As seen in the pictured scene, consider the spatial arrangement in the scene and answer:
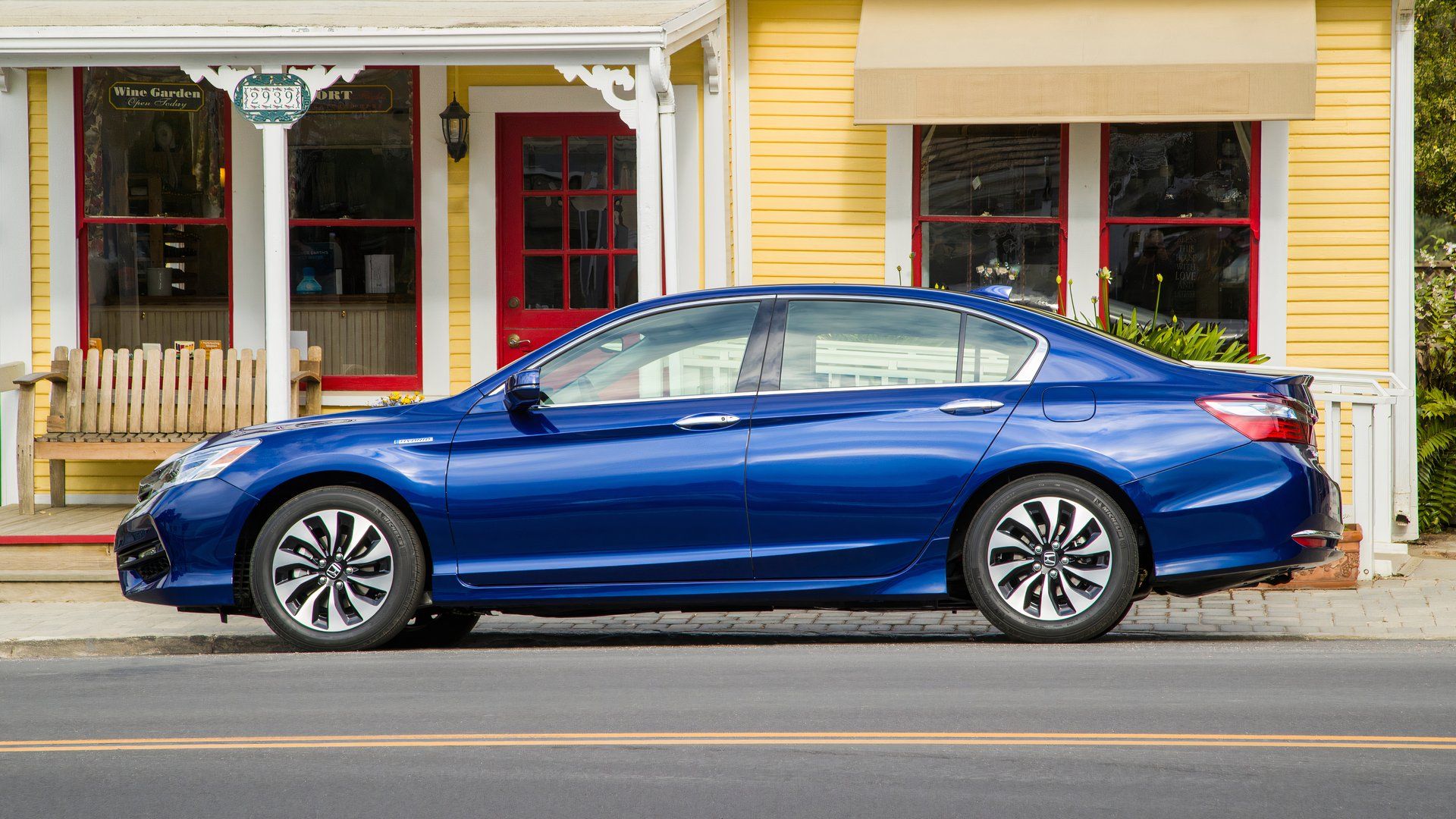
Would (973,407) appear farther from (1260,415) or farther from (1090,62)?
(1090,62)

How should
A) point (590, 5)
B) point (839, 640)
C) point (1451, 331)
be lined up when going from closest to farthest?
1. point (839, 640)
2. point (590, 5)
3. point (1451, 331)

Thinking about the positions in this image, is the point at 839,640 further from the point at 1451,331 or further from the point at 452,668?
the point at 1451,331

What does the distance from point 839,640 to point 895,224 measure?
16.1ft

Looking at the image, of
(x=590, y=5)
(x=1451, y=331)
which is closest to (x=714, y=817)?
(x=590, y=5)

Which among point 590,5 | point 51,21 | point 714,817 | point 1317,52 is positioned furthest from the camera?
point 1317,52

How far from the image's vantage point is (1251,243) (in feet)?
39.4

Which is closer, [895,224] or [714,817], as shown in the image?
[714,817]

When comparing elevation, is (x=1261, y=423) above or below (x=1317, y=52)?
below

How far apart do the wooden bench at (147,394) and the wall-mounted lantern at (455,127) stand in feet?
6.40

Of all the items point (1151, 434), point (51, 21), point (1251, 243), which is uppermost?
point (51, 21)

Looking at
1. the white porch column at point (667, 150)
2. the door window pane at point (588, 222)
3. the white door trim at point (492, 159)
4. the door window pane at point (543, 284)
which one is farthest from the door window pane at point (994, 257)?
the door window pane at point (543, 284)

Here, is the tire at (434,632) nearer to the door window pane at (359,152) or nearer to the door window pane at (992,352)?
the door window pane at (992,352)

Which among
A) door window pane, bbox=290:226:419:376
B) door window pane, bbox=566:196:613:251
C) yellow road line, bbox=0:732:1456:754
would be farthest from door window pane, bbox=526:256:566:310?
yellow road line, bbox=0:732:1456:754

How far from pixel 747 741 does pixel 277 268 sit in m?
6.20
